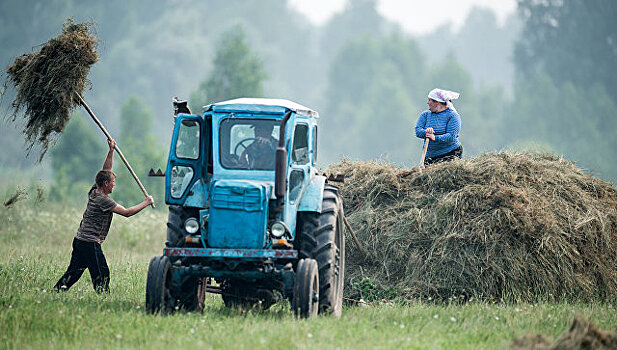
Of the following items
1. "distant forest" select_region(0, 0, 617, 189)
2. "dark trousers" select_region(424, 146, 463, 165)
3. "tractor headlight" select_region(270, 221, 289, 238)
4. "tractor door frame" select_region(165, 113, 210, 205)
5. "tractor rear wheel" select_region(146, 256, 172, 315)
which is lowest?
"tractor rear wheel" select_region(146, 256, 172, 315)

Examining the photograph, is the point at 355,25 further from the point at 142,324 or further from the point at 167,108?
the point at 142,324

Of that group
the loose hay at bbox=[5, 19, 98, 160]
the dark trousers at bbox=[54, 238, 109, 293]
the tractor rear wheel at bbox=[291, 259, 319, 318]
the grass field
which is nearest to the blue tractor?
the tractor rear wheel at bbox=[291, 259, 319, 318]

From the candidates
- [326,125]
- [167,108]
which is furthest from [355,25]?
[167,108]

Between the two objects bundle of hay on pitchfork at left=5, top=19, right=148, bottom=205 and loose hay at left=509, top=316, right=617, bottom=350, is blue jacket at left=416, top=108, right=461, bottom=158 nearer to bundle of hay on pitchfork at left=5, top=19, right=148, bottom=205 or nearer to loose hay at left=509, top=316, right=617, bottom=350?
bundle of hay on pitchfork at left=5, top=19, right=148, bottom=205

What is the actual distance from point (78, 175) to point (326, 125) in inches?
1655

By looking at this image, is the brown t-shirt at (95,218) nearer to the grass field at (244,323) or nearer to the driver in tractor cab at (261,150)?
the grass field at (244,323)

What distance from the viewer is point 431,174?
11797mm

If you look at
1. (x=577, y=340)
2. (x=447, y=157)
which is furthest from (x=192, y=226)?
(x=447, y=157)

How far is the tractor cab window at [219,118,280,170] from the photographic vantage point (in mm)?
9516

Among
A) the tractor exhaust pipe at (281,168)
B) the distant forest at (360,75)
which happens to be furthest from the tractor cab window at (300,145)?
the distant forest at (360,75)

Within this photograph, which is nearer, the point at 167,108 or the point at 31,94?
the point at 31,94

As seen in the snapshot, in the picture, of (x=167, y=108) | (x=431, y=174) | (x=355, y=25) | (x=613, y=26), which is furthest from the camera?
(x=355, y=25)

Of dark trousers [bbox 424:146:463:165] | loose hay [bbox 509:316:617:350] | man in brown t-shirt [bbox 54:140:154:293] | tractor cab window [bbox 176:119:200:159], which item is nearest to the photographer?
loose hay [bbox 509:316:617:350]

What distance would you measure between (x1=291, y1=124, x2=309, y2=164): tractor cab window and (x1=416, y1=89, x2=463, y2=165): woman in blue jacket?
112 inches
